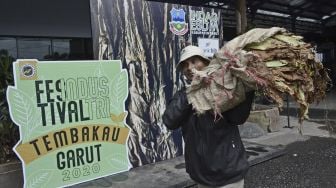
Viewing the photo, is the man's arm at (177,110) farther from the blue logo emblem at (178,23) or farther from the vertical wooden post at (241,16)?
the vertical wooden post at (241,16)

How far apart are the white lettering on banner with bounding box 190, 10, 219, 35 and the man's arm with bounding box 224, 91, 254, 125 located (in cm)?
409

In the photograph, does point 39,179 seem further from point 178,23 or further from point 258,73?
point 258,73

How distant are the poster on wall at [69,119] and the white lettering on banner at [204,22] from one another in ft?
5.30

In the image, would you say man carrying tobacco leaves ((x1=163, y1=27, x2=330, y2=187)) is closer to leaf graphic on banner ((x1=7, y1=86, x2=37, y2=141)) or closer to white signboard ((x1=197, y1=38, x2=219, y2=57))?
leaf graphic on banner ((x1=7, y1=86, x2=37, y2=141))

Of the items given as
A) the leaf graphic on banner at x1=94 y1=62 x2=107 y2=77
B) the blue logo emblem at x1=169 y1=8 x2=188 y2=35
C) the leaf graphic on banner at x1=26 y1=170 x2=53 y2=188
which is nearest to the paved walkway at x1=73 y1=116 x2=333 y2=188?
the leaf graphic on banner at x1=26 y1=170 x2=53 y2=188

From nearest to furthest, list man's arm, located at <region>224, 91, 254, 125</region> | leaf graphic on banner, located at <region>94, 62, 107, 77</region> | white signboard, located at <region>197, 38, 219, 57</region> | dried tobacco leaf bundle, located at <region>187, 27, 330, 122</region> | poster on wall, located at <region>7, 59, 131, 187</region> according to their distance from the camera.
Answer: dried tobacco leaf bundle, located at <region>187, 27, 330, 122</region> → man's arm, located at <region>224, 91, 254, 125</region> → poster on wall, located at <region>7, 59, 131, 187</region> → leaf graphic on banner, located at <region>94, 62, 107, 77</region> → white signboard, located at <region>197, 38, 219, 57</region>

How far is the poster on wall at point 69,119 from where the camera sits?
14.5ft

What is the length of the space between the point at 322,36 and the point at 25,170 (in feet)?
66.6

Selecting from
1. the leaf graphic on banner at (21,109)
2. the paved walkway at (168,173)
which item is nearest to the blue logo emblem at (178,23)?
the paved walkway at (168,173)

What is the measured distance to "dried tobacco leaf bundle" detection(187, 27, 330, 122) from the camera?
2.16 m

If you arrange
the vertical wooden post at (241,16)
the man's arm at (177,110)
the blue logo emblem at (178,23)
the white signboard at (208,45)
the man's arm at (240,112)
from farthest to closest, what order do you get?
the vertical wooden post at (241,16) → the white signboard at (208,45) → the blue logo emblem at (178,23) → the man's arm at (177,110) → the man's arm at (240,112)

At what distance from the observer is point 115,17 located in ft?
17.9

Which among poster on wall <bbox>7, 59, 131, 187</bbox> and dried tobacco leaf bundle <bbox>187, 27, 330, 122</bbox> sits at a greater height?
dried tobacco leaf bundle <bbox>187, 27, 330, 122</bbox>

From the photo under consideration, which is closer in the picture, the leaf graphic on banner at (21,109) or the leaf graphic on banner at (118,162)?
the leaf graphic on banner at (21,109)
